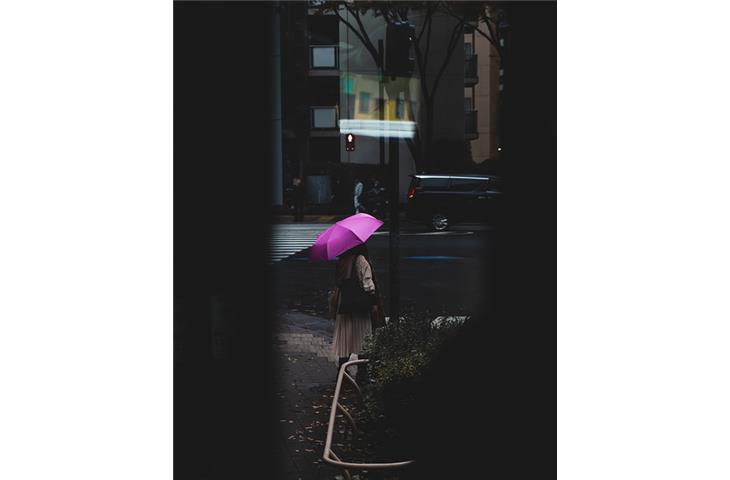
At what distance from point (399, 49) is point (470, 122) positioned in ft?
2.40

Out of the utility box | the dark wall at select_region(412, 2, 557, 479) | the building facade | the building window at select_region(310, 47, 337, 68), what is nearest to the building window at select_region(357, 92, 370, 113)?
the building facade

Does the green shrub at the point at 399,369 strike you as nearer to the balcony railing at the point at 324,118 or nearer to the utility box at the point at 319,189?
the utility box at the point at 319,189

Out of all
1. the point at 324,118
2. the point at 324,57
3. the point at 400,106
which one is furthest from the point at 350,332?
the point at 324,57

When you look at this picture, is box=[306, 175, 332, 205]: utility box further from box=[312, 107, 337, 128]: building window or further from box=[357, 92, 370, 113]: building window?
box=[357, 92, 370, 113]: building window

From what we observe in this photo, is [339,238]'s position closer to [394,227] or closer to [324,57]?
[394,227]

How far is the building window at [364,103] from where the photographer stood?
19.3 feet

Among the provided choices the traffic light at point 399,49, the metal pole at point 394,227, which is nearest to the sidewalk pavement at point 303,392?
the metal pole at point 394,227

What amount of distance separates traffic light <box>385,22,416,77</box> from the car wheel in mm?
1032

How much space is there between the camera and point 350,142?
607 centimetres

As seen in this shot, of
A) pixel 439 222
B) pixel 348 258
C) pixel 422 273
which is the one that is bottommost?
pixel 422 273

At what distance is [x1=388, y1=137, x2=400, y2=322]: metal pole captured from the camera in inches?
244
